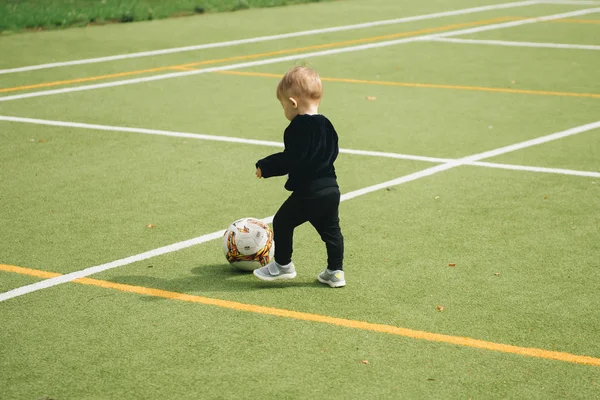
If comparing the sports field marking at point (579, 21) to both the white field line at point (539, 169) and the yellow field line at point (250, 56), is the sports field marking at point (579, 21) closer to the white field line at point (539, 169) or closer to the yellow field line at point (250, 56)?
the yellow field line at point (250, 56)

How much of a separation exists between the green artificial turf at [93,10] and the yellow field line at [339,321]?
13576 mm

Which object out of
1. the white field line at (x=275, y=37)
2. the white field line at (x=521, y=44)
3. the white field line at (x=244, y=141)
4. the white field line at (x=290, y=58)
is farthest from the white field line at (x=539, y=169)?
the white field line at (x=521, y=44)

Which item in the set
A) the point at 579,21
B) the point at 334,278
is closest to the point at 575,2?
the point at 579,21

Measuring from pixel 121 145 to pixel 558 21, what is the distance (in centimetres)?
1303

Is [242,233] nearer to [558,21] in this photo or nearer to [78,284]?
[78,284]

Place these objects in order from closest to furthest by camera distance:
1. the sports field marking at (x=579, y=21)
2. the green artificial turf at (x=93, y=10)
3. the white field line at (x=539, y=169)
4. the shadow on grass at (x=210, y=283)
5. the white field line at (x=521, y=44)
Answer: the shadow on grass at (x=210, y=283), the white field line at (x=539, y=169), the white field line at (x=521, y=44), the green artificial turf at (x=93, y=10), the sports field marking at (x=579, y=21)

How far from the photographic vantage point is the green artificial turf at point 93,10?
19.2 m

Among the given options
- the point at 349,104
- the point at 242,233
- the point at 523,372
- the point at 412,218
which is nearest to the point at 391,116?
the point at 349,104

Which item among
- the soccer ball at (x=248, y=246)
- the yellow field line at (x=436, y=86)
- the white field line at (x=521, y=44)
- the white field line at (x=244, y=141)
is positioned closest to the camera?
the soccer ball at (x=248, y=246)

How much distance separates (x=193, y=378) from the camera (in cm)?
484

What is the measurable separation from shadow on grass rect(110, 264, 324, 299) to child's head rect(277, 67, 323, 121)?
109 centimetres

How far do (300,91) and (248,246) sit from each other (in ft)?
3.82

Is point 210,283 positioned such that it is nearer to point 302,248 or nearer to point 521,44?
point 302,248

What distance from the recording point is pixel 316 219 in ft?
20.1
